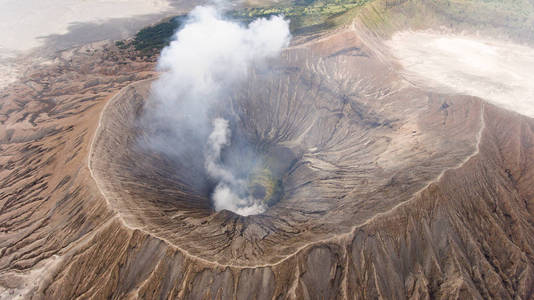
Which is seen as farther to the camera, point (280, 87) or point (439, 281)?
point (280, 87)

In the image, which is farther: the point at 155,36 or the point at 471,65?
the point at 155,36

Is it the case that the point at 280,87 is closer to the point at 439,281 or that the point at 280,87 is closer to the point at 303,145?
the point at 303,145

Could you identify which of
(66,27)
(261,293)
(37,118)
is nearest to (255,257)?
(261,293)

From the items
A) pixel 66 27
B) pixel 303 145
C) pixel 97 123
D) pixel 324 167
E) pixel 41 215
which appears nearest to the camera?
pixel 41 215

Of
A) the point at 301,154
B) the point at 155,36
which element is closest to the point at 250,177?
the point at 301,154

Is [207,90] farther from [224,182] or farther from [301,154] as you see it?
[301,154]

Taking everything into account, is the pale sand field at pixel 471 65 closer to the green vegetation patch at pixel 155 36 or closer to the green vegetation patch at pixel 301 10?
the green vegetation patch at pixel 301 10
